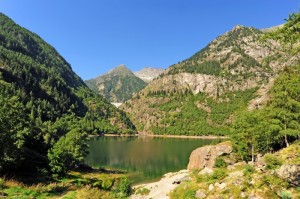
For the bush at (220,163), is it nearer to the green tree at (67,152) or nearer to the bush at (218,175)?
the bush at (218,175)

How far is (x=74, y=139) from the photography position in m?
80.7

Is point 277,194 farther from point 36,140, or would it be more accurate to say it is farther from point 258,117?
point 36,140

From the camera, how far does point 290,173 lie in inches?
1012

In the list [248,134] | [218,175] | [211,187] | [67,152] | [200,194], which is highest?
[248,134]

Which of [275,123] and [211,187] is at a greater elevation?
[275,123]

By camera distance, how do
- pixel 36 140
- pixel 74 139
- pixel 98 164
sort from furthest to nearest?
1. pixel 98 164
2. pixel 74 139
3. pixel 36 140

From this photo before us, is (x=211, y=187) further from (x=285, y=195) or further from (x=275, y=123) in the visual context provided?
(x=275, y=123)

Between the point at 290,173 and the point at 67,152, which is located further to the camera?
the point at 67,152

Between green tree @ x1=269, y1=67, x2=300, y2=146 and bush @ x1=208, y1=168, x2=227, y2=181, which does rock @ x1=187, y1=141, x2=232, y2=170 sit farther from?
bush @ x1=208, y1=168, x2=227, y2=181

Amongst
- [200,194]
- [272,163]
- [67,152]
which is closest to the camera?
[200,194]

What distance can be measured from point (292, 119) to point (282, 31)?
148 ft

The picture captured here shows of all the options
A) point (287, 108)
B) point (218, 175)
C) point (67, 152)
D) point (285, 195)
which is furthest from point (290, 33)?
point (67, 152)

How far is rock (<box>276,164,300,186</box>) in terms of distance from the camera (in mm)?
24484

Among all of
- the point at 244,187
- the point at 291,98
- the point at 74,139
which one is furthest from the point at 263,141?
the point at 74,139
